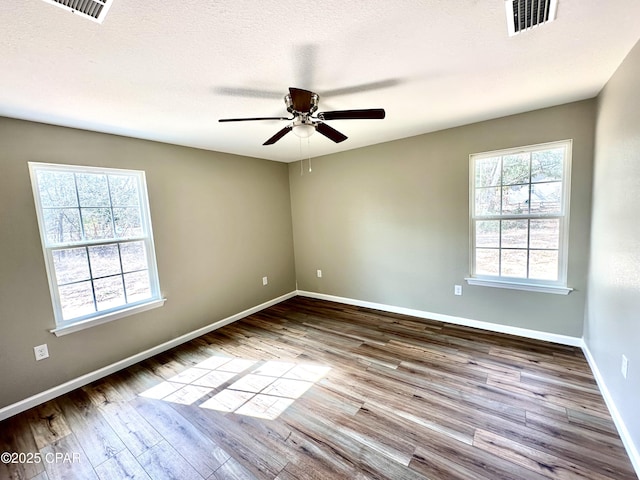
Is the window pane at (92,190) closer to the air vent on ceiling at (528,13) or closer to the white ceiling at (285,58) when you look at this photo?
the white ceiling at (285,58)

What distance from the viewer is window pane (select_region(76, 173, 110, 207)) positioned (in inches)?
101

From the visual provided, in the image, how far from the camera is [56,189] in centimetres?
242

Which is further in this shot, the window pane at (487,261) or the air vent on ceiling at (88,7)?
the window pane at (487,261)

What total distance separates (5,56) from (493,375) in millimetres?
3858

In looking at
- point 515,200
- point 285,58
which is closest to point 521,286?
point 515,200

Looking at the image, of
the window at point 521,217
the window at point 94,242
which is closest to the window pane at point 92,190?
the window at point 94,242

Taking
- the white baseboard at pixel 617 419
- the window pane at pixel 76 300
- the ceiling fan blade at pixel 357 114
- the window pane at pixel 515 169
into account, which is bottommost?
the white baseboard at pixel 617 419

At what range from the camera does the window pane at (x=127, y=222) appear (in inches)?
111

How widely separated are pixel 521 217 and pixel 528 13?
210cm

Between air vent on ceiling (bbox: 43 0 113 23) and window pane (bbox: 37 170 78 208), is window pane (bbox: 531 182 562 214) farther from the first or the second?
window pane (bbox: 37 170 78 208)

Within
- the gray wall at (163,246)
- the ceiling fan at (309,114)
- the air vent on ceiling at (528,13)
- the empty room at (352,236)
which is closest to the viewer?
the air vent on ceiling at (528,13)

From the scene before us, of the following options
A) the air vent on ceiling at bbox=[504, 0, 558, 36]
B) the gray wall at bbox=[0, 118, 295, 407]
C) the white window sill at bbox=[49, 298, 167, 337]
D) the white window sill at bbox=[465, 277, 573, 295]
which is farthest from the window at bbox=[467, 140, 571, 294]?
the white window sill at bbox=[49, 298, 167, 337]

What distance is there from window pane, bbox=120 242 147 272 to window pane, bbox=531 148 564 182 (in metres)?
4.16

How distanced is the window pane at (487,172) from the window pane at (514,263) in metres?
0.76
